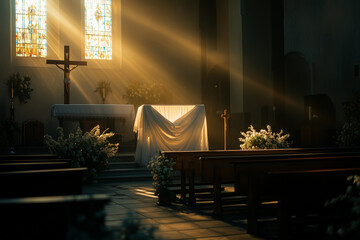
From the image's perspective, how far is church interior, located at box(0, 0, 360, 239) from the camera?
10.4 meters

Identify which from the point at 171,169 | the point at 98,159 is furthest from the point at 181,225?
the point at 98,159

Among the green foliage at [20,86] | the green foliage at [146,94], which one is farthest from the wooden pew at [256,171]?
the green foliage at [20,86]

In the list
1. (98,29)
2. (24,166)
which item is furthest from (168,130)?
(98,29)

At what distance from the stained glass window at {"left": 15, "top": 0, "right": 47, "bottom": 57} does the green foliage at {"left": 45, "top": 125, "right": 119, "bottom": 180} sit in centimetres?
714

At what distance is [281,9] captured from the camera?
487 inches

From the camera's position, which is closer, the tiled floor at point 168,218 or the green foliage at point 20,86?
the tiled floor at point 168,218

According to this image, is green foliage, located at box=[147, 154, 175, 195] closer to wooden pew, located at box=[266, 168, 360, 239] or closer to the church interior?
wooden pew, located at box=[266, 168, 360, 239]

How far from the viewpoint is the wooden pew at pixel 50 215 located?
1772mm

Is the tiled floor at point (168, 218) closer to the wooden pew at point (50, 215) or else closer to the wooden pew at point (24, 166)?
the wooden pew at point (50, 215)

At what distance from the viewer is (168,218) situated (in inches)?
180

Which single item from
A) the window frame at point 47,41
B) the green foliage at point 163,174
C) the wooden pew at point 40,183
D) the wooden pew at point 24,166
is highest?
the window frame at point 47,41

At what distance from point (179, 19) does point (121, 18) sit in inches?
82.5

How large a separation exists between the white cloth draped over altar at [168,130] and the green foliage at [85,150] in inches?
48.3

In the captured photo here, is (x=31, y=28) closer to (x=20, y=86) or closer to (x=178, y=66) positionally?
(x=20, y=86)
